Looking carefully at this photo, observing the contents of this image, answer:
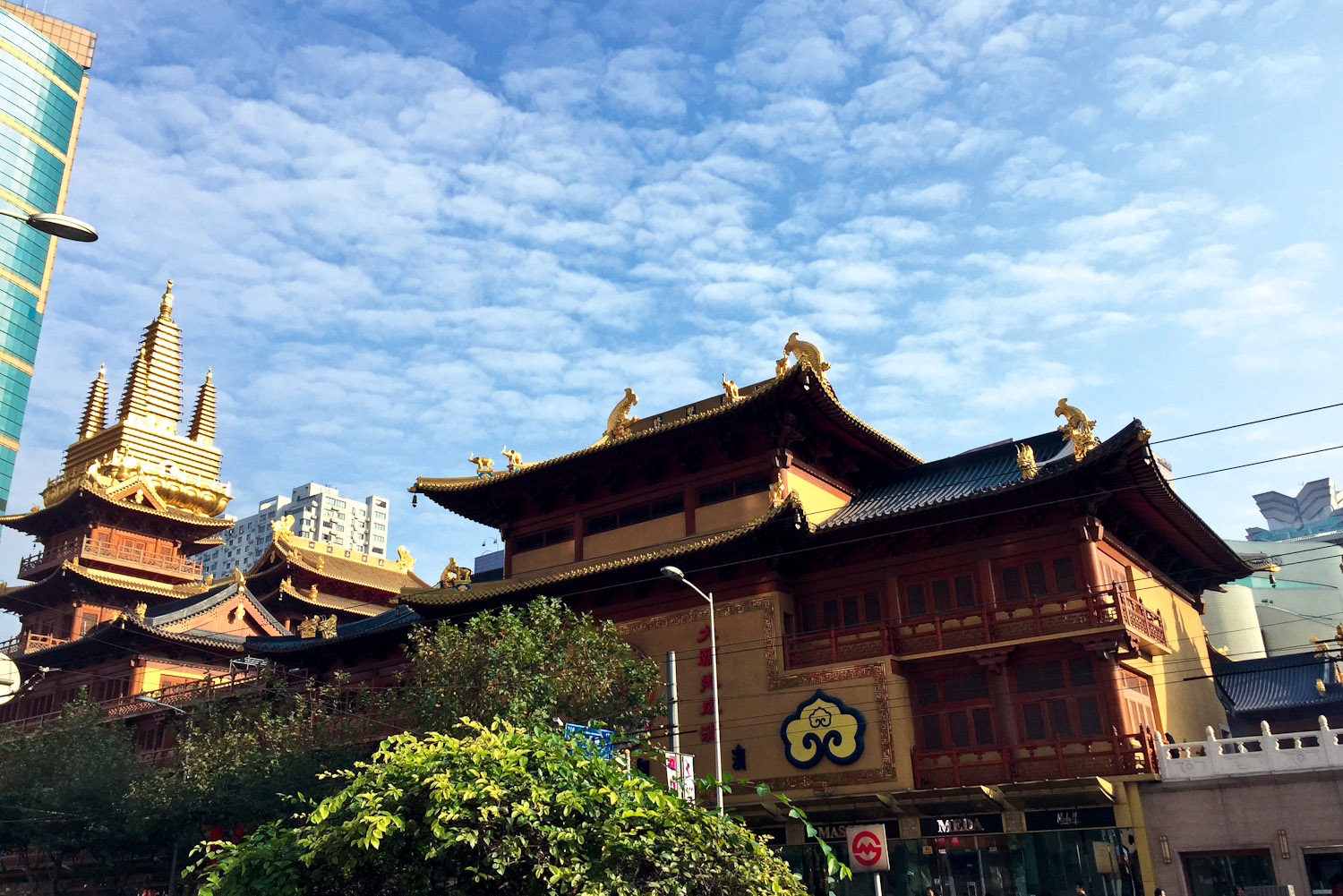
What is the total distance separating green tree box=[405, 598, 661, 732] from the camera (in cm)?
2584

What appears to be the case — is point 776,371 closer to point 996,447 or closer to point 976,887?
point 996,447

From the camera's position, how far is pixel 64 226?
14.4 m

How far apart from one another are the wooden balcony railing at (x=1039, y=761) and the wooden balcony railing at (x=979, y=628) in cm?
257

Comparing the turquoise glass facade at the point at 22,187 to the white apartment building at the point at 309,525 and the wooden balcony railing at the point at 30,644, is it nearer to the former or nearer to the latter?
the wooden balcony railing at the point at 30,644

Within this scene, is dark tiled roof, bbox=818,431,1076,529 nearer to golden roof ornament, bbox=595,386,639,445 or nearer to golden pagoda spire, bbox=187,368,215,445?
golden roof ornament, bbox=595,386,639,445

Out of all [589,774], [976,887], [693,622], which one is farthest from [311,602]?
[589,774]

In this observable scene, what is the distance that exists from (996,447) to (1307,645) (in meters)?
37.1

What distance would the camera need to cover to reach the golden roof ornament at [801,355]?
30.9m

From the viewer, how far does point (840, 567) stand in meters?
30.6

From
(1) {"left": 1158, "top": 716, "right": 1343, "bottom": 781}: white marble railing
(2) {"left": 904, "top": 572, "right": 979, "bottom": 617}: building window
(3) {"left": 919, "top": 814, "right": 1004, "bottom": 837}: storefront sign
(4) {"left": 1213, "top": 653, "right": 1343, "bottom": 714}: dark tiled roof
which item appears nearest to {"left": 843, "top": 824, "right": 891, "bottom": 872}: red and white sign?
(3) {"left": 919, "top": 814, "right": 1004, "bottom": 837}: storefront sign

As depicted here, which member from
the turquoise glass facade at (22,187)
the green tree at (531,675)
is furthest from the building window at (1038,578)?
the turquoise glass facade at (22,187)

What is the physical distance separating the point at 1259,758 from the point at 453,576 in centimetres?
2539

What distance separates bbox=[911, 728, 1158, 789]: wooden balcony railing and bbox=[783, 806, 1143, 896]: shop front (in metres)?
0.86

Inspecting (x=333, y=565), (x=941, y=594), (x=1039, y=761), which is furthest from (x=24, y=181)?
(x=1039, y=761)
